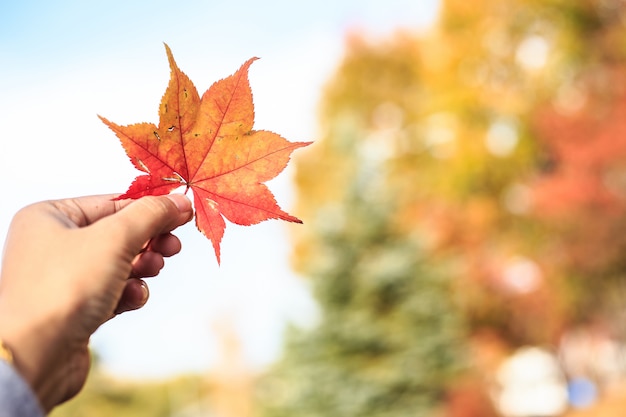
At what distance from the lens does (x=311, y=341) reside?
11922mm

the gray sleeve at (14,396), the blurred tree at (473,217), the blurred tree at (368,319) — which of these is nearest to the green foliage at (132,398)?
the blurred tree at (368,319)

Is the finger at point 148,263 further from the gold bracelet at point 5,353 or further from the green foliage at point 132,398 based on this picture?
the green foliage at point 132,398

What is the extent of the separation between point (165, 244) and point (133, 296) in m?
0.09

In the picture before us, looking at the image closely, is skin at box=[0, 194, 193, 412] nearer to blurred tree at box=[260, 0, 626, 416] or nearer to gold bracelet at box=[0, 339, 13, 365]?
gold bracelet at box=[0, 339, 13, 365]

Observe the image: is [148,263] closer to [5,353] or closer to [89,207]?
[89,207]

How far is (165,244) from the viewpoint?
113 centimetres

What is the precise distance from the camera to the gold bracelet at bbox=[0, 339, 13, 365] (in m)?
0.91

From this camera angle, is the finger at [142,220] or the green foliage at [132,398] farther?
the green foliage at [132,398]

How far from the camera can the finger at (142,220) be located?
1014mm

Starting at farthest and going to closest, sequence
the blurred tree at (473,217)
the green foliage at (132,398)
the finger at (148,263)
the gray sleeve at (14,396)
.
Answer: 1. the green foliage at (132,398)
2. the blurred tree at (473,217)
3. the finger at (148,263)
4. the gray sleeve at (14,396)

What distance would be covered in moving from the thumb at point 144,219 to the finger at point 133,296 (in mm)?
93

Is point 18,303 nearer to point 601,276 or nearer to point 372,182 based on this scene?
point 372,182

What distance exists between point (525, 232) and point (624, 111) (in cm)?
368

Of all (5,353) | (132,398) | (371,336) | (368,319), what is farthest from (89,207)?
(132,398)
